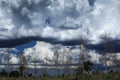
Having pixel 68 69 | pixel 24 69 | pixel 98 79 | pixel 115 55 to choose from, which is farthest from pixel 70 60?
pixel 98 79

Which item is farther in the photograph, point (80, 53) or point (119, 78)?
point (80, 53)

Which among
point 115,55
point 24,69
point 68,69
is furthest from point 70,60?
point 115,55

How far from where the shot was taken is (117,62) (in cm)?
11312

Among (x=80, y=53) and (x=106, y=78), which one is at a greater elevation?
(x=80, y=53)

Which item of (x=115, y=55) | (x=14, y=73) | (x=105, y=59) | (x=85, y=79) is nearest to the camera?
(x=85, y=79)

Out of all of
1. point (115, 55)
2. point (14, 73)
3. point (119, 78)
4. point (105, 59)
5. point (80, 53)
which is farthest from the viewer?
point (14, 73)

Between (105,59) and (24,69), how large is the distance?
151ft

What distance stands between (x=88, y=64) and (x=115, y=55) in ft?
116

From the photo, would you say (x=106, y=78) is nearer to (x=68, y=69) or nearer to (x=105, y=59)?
(x=105, y=59)

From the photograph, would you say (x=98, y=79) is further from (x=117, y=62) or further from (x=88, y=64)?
(x=88, y=64)

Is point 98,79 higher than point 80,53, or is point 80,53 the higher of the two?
point 80,53

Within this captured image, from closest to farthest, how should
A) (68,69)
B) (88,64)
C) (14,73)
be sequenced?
1. (68,69)
2. (88,64)
3. (14,73)

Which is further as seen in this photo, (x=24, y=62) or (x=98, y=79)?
(x=24, y=62)

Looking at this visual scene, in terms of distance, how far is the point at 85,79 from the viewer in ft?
233
